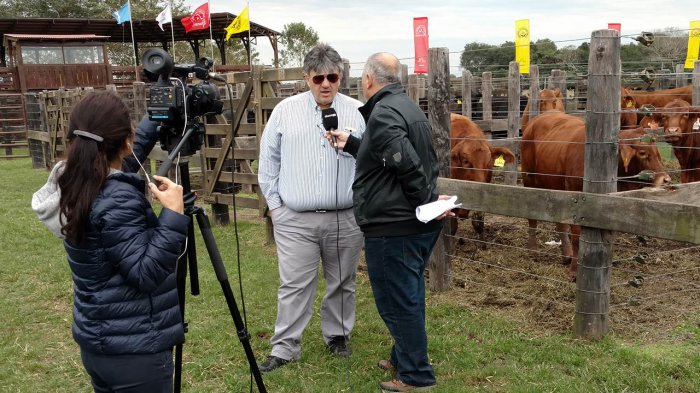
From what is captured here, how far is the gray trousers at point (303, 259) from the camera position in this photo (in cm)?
421

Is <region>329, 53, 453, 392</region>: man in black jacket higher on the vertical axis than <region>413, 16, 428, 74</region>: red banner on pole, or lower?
lower

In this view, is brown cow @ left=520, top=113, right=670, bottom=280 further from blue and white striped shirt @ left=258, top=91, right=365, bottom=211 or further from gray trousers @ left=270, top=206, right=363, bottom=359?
gray trousers @ left=270, top=206, right=363, bottom=359

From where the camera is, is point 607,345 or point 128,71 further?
point 128,71

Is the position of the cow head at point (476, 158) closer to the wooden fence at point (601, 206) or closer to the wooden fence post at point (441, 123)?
the wooden fence post at point (441, 123)

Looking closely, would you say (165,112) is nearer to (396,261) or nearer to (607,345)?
(396,261)

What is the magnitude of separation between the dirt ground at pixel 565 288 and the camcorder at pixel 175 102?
2943 mm

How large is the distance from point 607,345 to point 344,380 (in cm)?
178

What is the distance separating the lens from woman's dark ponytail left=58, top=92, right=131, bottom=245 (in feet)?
7.59

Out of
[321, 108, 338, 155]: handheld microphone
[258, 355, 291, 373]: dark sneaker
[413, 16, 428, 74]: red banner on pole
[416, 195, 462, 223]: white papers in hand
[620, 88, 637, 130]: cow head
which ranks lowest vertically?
[258, 355, 291, 373]: dark sneaker

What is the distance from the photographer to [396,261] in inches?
141

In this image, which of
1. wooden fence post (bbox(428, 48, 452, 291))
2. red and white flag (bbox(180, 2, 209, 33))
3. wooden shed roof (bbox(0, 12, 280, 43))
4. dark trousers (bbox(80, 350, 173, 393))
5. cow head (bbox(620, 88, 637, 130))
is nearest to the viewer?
dark trousers (bbox(80, 350, 173, 393))

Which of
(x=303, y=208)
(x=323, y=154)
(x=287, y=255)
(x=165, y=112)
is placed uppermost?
(x=165, y=112)

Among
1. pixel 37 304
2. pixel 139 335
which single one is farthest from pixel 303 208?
pixel 37 304

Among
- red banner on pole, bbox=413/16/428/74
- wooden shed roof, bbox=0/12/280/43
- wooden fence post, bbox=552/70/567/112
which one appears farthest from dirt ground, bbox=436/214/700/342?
wooden shed roof, bbox=0/12/280/43
